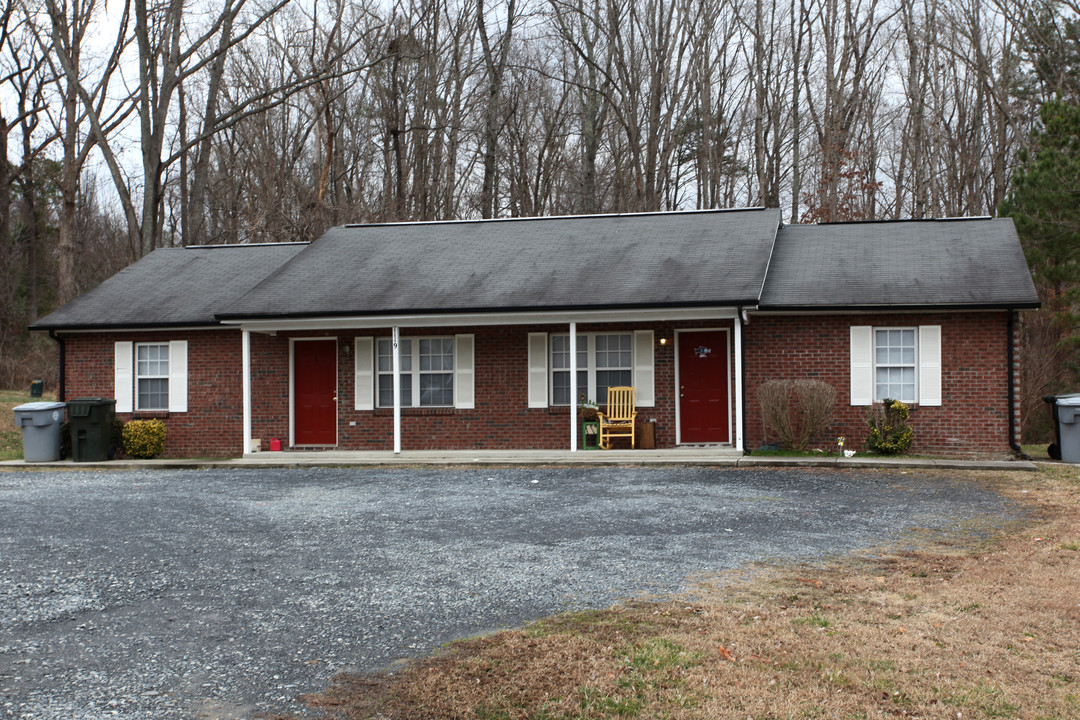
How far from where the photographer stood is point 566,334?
1723cm

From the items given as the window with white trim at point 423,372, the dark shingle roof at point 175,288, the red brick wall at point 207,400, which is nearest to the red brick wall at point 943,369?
the window with white trim at point 423,372

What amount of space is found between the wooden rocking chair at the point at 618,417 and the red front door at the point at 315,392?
5035 millimetres

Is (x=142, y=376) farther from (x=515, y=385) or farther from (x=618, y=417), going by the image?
(x=618, y=417)

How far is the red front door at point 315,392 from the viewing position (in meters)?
18.0

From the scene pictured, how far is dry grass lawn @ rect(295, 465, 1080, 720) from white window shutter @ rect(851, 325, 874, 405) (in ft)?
29.9

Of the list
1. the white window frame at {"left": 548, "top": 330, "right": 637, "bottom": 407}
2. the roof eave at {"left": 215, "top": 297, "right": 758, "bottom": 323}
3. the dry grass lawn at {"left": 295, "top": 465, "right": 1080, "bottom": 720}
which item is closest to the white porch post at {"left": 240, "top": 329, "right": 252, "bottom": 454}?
the roof eave at {"left": 215, "top": 297, "right": 758, "bottom": 323}

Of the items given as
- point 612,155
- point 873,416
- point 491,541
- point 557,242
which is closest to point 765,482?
point 873,416

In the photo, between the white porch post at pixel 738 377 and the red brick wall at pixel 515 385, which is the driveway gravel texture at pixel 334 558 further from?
the red brick wall at pixel 515 385

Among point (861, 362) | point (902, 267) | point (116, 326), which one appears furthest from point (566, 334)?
point (116, 326)

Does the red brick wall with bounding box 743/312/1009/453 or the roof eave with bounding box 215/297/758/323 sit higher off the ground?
the roof eave with bounding box 215/297/758/323

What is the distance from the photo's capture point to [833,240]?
18469mm

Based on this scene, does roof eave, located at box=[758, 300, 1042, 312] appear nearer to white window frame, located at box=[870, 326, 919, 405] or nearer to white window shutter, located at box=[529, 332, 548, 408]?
white window frame, located at box=[870, 326, 919, 405]

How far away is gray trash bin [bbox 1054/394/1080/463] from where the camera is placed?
1462 centimetres

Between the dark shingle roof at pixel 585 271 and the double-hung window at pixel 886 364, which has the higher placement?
the dark shingle roof at pixel 585 271
